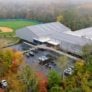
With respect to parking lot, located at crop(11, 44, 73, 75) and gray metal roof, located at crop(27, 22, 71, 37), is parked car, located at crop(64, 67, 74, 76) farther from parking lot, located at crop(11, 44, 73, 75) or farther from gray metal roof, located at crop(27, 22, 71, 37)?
gray metal roof, located at crop(27, 22, 71, 37)

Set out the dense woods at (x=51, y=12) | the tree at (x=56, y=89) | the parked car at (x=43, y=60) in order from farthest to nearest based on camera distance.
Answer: the dense woods at (x=51, y=12)
the parked car at (x=43, y=60)
the tree at (x=56, y=89)

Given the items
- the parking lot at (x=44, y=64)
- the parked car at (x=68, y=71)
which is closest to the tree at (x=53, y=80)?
the parked car at (x=68, y=71)

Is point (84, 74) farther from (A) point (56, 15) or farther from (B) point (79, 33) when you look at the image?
(A) point (56, 15)

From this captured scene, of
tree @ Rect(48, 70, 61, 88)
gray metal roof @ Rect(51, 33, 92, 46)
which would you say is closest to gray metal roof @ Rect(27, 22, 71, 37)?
gray metal roof @ Rect(51, 33, 92, 46)

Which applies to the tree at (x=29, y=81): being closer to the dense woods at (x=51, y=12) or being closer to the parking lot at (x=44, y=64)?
the parking lot at (x=44, y=64)

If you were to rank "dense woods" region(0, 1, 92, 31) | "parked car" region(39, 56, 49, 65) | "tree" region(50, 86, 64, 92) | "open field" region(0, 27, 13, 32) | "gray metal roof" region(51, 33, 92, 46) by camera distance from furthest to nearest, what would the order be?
"dense woods" region(0, 1, 92, 31) → "open field" region(0, 27, 13, 32) → "gray metal roof" region(51, 33, 92, 46) → "parked car" region(39, 56, 49, 65) → "tree" region(50, 86, 64, 92)

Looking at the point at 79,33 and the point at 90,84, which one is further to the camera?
the point at 79,33

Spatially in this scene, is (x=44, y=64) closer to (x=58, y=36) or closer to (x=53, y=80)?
(x=53, y=80)

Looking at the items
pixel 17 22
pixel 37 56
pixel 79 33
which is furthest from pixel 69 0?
pixel 37 56
